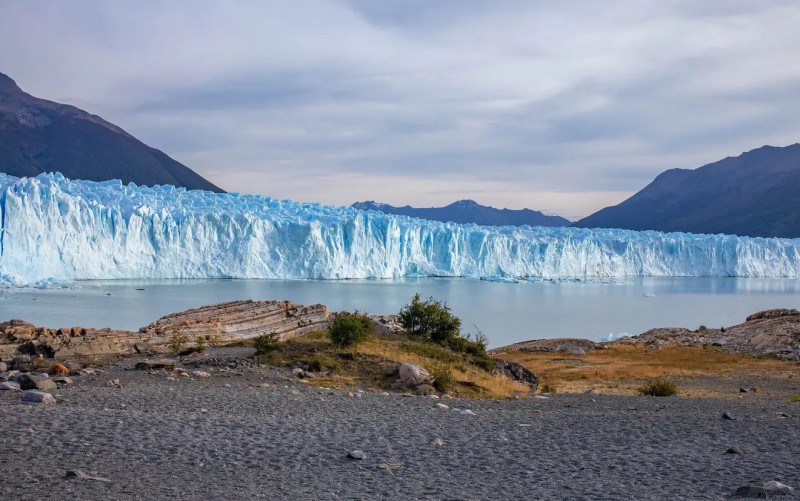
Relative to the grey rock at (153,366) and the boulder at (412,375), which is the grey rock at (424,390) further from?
the grey rock at (153,366)

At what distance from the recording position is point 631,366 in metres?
17.6

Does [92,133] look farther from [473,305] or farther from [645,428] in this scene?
[645,428]

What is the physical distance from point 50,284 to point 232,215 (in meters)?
10.7

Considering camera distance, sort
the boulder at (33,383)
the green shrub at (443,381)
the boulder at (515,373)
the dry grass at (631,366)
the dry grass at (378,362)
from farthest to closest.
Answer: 1. the dry grass at (631,366)
2. the boulder at (515,373)
3. the dry grass at (378,362)
4. the green shrub at (443,381)
5. the boulder at (33,383)

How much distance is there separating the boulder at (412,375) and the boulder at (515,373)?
11.8 ft

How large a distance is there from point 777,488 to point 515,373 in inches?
371

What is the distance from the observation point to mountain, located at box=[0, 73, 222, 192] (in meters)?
98.4

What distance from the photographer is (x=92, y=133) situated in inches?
4245

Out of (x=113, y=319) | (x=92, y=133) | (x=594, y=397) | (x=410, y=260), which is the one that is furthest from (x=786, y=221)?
(x=594, y=397)

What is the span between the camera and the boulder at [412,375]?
379 inches

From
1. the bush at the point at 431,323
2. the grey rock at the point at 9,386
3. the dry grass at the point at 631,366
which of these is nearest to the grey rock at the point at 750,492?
the grey rock at the point at 9,386

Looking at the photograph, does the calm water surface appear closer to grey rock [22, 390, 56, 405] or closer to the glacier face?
the glacier face

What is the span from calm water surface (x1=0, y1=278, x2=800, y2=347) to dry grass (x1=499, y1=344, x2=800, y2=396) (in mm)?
2962

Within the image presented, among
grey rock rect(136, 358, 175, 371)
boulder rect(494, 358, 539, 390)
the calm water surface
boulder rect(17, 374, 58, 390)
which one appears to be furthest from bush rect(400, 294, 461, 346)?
boulder rect(17, 374, 58, 390)
